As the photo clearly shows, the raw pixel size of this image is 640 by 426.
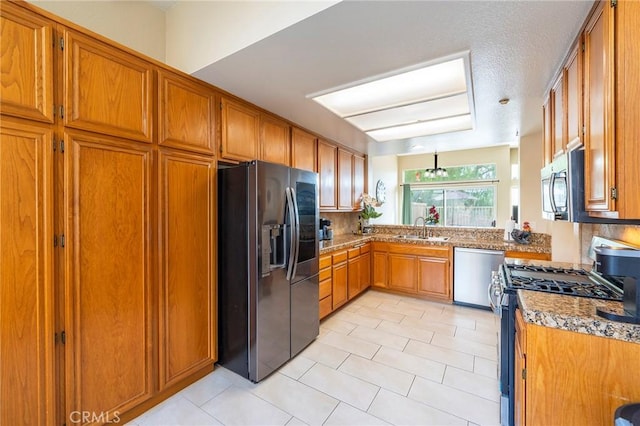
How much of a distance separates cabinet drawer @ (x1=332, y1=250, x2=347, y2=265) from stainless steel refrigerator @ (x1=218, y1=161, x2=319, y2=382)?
2.95ft

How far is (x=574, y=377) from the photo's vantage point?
1.14 m

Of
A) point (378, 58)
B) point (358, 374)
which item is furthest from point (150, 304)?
point (378, 58)

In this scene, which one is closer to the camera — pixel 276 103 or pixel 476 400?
pixel 476 400

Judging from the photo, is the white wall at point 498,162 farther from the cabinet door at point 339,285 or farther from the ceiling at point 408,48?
the cabinet door at point 339,285

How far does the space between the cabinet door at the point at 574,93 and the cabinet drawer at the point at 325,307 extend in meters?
2.56

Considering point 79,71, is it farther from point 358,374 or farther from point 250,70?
point 358,374

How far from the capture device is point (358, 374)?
220 centimetres

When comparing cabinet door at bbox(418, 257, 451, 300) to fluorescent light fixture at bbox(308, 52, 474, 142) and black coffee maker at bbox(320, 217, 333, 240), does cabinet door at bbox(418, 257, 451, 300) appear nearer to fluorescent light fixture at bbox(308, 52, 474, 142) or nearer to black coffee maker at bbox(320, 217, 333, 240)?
black coffee maker at bbox(320, 217, 333, 240)

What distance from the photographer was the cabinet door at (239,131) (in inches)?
91.4

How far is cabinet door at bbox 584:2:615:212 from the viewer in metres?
1.13

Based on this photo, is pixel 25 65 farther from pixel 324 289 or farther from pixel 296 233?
pixel 324 289

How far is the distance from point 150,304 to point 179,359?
0.51 meters

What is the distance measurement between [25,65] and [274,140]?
184 centimetres

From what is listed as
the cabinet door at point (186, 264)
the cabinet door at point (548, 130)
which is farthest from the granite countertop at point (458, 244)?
the cabinet door at point (548, 130)
